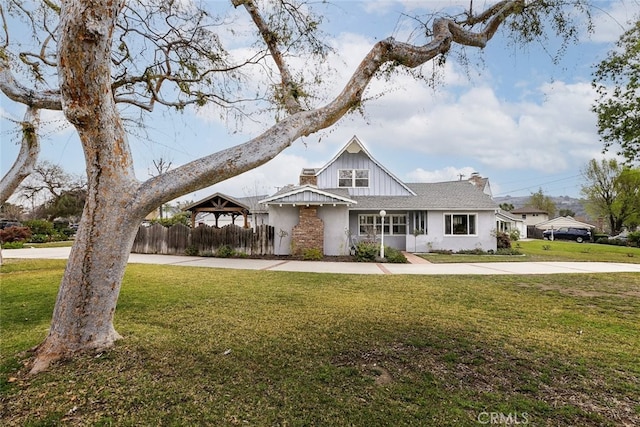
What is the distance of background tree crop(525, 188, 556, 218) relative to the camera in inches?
2447

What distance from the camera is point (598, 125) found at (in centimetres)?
1066

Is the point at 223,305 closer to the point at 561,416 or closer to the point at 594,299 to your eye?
the point at 561,416

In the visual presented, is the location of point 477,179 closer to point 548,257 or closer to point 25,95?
point 548,257

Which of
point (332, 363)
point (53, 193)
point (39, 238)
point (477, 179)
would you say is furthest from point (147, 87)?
point (53, 193)

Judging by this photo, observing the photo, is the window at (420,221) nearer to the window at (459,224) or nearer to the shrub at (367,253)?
the window at (459,224)

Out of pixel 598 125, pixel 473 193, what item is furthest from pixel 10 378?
pixel 473 193

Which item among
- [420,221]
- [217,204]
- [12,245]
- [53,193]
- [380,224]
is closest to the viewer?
[217,204]

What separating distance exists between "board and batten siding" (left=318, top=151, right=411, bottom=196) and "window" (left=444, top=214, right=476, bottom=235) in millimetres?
2863

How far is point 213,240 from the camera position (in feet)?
51.4

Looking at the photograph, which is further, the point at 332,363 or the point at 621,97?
the point at 621,97

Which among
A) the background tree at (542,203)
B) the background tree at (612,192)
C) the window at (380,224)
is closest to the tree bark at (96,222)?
the window at (380,224)

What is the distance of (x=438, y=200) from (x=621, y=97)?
923 cm

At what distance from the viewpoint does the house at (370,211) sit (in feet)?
48.9

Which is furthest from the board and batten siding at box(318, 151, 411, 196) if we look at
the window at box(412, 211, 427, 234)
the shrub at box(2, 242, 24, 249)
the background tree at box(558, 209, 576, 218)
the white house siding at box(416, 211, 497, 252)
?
the background tree at box(558, 209, 576, 218)
